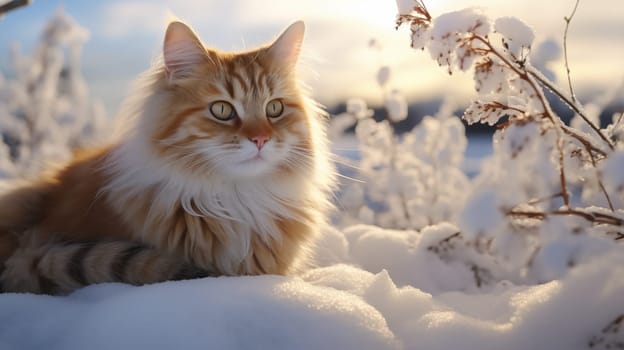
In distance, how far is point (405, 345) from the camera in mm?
1286

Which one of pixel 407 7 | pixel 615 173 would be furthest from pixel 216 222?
pixel 615 173

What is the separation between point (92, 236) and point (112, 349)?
0.77 m

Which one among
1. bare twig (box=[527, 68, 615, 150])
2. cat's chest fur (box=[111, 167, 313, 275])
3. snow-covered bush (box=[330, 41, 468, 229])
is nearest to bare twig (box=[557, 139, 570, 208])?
bare twig (box=[527, 68, 615, 150])

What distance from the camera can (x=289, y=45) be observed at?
2.23m

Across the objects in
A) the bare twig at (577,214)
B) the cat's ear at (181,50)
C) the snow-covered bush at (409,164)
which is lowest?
the snow-covered bush at (409,164)

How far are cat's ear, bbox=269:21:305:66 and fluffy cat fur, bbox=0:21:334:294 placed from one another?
0.44ft

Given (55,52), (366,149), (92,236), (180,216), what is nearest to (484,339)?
(180,216)

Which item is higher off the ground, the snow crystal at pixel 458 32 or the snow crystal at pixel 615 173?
the snow crystal at pixel 458 32

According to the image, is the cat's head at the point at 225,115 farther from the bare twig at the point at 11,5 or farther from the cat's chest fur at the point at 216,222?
the bare twig at the point at 11,5

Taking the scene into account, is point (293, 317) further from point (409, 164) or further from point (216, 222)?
point (409, 164)

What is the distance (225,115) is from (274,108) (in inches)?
9.4

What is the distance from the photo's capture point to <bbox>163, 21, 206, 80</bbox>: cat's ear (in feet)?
6.28

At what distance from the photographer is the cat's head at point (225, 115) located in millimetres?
1804

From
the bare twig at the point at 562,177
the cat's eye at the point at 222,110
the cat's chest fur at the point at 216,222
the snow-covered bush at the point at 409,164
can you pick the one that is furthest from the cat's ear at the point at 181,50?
the snow-covered bush at the point at 409,164
